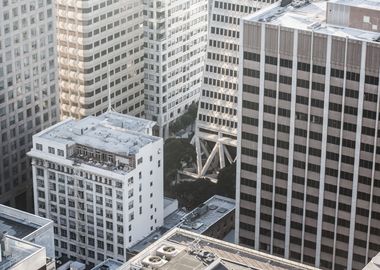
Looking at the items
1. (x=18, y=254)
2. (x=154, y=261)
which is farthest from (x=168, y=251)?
(x=18, y=254)

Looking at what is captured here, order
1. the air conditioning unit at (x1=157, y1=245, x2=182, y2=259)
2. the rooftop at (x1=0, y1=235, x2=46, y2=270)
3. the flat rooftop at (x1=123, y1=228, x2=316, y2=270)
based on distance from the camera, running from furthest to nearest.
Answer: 1. the air conditioning unit at (x1=157, y1=245, x2=182, y2=259)
2. the rooftop at (x1=0, y1=235, x2=46, y2=270)
3. the flat rooftop at (x1=123, y1=228, x2=316, y2=270)

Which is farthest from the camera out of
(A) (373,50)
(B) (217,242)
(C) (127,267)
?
(A) (373,50)

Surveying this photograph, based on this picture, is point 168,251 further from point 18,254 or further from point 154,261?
point 18,254

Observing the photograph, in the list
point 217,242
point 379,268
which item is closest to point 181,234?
point 217,242

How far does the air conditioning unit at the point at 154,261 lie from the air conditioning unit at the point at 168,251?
1.67 meters

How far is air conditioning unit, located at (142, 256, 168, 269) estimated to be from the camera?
17062 centimetres

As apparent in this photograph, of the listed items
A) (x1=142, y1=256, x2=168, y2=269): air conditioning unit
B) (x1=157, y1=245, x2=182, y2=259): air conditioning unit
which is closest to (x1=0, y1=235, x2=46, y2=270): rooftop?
(x1=142, y1=256, x2=168, y2=269): air conditioning unit

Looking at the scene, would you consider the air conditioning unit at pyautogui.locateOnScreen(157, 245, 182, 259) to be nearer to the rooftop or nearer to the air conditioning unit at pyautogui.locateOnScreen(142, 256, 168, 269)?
the air conditioning unit at pyautogui.locateOnScreen(142, 256, 168, 269)

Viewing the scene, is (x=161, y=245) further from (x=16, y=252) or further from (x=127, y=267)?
(x=16, y=252)

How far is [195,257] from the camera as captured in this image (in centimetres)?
17412

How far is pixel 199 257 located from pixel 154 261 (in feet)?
27.2

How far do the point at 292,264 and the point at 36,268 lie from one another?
46569 mm

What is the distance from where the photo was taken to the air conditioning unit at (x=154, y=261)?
17062 centimetres

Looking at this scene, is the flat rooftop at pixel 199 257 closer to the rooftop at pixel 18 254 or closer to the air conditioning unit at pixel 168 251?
the air conditioning unit at pixel 168 251
